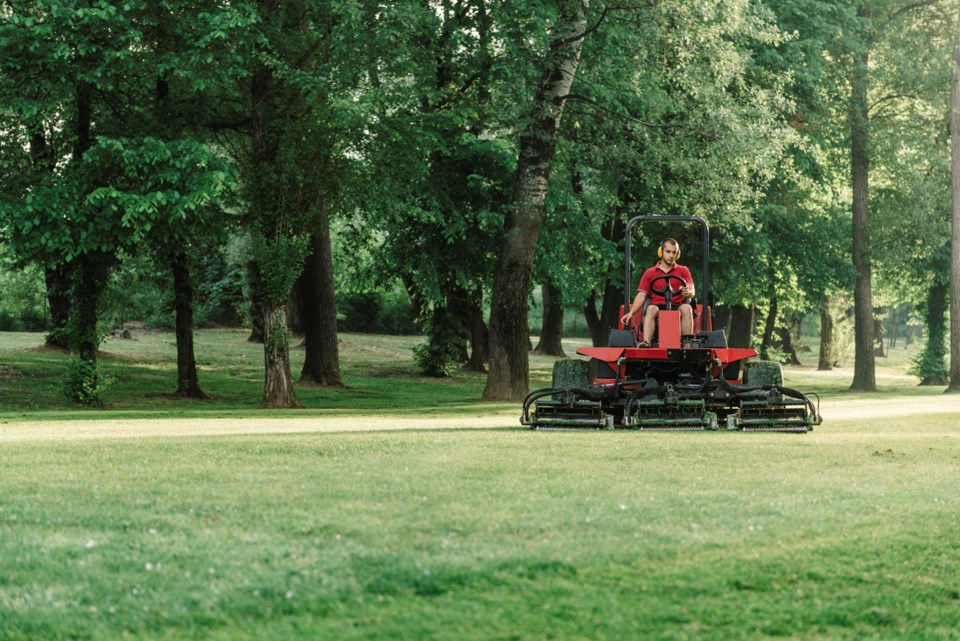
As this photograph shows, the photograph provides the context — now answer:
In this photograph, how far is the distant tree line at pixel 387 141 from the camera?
68.6 ft

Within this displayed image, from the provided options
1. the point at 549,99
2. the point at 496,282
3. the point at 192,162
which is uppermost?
the point at 549,99

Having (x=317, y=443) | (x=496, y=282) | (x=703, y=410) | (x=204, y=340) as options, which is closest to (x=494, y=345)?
(x=496, y=282)

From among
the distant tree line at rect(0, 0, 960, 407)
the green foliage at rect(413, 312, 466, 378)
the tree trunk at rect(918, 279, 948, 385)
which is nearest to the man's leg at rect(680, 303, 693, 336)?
the distant tree line at rect(0, 0, 960, 407)

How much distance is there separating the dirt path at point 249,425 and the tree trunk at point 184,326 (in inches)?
323

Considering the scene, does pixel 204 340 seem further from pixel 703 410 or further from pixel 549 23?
pixel 703 410

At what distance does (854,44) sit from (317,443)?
88.6ft

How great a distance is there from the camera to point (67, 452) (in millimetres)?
11016

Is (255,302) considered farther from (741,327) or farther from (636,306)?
(636,306)

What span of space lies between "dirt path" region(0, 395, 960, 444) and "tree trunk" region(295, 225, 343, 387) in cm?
1119

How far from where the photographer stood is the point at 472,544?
6.62 meters

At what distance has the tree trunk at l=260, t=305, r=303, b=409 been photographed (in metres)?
23.5

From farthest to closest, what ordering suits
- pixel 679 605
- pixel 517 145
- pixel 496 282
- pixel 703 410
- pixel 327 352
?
1. pixel 327 352
2. pixel 517 145
3. pixel 496 282
4. pixel 703 410
5. pixel 679 605

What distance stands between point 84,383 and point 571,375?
490 inches

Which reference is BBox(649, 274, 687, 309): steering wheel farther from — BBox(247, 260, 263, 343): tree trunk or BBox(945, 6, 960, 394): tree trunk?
BBox(945, 6, 960, 394): tree trunk
